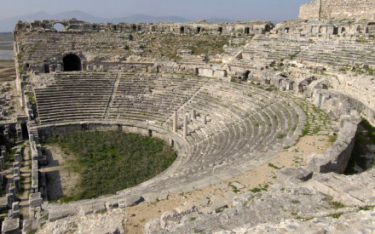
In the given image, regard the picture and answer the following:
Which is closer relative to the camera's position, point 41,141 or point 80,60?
point 41,141

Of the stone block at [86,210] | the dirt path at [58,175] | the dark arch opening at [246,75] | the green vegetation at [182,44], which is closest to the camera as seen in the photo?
the stone block at [86,210]

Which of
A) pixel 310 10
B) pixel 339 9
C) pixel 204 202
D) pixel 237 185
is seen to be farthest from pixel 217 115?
pixel 310 10

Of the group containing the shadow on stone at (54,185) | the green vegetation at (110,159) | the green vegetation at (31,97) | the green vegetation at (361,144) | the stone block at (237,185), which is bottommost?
the shadow on stone at (54,185)

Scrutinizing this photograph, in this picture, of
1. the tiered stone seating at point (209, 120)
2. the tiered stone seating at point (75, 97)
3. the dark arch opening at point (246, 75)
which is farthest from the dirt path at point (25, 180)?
the dark arch opening at point (246, 75)

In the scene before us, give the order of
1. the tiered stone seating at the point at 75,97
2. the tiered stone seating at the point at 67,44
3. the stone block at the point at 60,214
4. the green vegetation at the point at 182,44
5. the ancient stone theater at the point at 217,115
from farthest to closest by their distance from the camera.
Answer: the green vegetation at the point at 182,44 → the tiered stone seating at the point at 67,44 → the tiered stone seating at the point at 75,97 → the stone block at the point at 60,214 → the ancient stone theater at the point at 217,115

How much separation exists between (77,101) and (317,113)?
48.7 ft

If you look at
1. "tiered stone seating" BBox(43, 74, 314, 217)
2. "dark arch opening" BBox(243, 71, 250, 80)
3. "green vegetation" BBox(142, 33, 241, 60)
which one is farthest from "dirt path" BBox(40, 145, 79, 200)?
"dark arch opening" BBox(243, 71, 250, 80)

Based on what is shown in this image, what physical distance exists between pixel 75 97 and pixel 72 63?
6.70 m

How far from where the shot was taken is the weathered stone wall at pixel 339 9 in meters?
22.8

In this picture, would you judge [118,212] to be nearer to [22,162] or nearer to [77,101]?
[22,162]

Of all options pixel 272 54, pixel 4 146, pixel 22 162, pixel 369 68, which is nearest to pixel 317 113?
pixel 369 68

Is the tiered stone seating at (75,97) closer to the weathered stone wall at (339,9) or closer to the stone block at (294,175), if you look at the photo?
the stone block at (294,175)

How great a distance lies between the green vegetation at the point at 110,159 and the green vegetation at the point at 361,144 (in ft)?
25.1

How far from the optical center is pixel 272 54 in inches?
870
